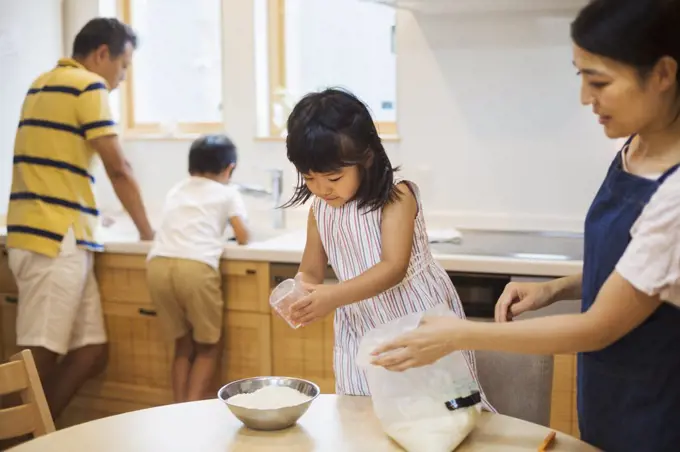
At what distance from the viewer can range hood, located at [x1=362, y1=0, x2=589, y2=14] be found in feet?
8.35

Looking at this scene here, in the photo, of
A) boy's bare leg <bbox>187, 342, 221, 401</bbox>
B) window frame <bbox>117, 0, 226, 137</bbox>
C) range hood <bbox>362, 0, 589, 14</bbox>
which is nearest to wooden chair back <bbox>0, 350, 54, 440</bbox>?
boy's bare leg <bbox>187, 342, 221, 401</bbox>

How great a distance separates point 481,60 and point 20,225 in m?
1.68

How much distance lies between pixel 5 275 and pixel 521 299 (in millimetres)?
2168

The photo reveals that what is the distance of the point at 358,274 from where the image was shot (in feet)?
5.14

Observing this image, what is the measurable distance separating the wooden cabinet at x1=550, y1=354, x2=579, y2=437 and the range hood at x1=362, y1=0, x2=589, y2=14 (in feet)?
3.82

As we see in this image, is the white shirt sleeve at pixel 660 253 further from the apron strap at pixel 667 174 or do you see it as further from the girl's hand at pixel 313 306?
the girl's hand at pixel 313 306

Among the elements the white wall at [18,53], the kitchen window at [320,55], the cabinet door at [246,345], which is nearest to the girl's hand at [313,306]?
the cabinet door at [246,345]

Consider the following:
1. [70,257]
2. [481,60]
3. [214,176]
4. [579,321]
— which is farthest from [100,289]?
[579,321]

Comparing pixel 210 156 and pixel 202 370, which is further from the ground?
pixel 210 156

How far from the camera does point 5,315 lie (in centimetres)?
293

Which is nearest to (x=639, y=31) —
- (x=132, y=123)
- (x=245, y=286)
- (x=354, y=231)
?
(x=354, y=231)

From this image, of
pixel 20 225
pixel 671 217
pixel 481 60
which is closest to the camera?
pixel 671 217

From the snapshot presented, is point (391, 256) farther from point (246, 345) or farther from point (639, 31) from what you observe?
point (246, 345)

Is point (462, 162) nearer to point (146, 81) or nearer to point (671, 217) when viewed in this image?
point (146, 81)
